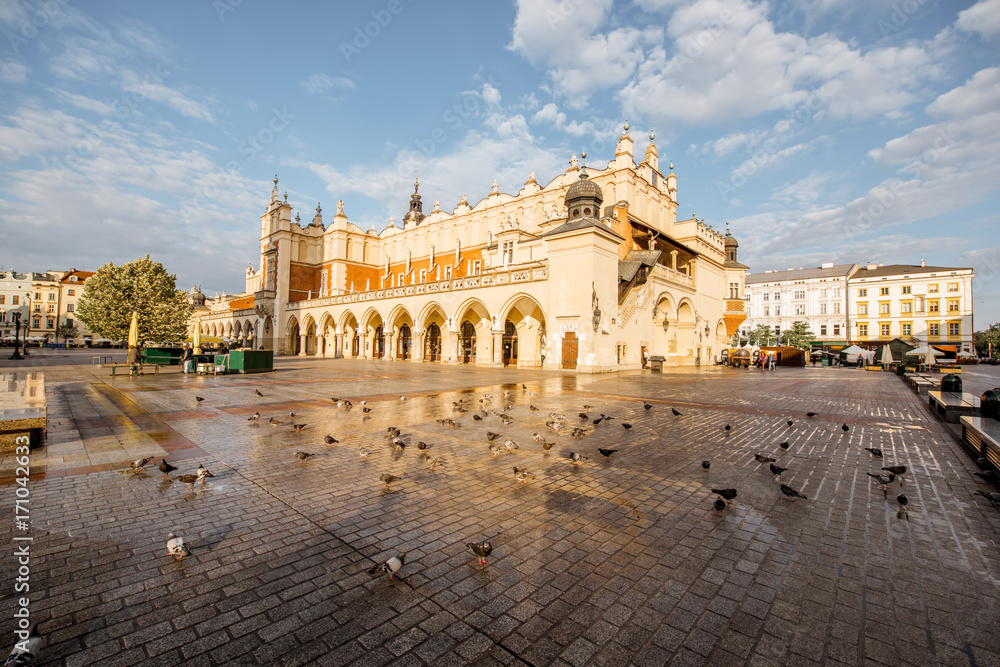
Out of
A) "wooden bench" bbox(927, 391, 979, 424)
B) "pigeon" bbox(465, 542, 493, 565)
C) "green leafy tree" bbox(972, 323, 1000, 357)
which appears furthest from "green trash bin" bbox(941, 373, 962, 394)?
"green leafy tree" bbox(972, 323, 1000, 357)

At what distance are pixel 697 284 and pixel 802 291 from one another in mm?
43824

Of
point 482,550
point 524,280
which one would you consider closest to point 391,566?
point 482,550

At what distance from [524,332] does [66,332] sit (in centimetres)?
9290

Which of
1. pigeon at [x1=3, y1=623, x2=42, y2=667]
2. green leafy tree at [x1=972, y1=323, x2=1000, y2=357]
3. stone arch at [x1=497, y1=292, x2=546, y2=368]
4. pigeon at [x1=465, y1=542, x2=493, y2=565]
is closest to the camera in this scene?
pigeon at [x1=3, y1=623, x2=42, y2=667]

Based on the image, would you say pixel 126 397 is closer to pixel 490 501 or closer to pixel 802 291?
pixel 490 501

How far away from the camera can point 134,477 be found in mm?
5336

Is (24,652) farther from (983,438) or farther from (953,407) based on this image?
(953,407)

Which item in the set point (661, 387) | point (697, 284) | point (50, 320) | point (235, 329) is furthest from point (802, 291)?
point (50, 320)

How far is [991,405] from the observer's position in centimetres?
822

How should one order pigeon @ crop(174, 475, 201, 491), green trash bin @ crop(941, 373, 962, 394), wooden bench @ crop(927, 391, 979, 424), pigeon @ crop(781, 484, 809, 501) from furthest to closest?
green trash bin @ crop(941, 373, 962, 394)
wooden bench @ crop(927, 391, 979, 424)
pigeon @ crop(174, 475, 201, 491)
pigeon @ crop(781, 484, 809, 501)

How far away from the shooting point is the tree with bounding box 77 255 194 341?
1144 inches

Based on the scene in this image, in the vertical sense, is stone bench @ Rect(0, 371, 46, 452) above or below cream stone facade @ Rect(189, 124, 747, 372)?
below

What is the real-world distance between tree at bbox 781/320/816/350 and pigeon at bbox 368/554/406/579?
252ft

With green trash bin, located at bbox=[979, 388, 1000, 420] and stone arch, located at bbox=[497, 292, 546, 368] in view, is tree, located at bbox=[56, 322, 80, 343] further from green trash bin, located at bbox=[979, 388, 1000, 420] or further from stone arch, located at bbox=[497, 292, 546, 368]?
green trash bin, located at bbox=[979, 388, 1000, 420]
